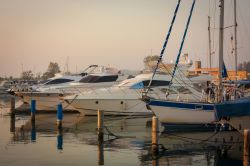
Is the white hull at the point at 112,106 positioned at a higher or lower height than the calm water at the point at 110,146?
higher

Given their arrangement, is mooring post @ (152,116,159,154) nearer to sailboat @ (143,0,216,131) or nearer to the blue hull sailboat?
the blue hull sailboat

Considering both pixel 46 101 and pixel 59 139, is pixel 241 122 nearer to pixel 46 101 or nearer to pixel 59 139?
pixel 59 139

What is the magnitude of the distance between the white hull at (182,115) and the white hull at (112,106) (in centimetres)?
677

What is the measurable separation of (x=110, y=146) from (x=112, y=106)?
11.0m

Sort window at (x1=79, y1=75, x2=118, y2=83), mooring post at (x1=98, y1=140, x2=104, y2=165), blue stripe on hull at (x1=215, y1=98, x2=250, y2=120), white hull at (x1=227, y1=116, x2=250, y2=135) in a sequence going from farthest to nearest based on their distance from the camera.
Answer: window at (x1=79, y1=75, x2=118, y2=83), white hull at (x1=227, y1=116, x2=250, y2=135), blue stripe on hull at (x1=215, y1=98, x2=250, y2=120), mooring post at (x1=98, y1=140, x2=104, y2=165)

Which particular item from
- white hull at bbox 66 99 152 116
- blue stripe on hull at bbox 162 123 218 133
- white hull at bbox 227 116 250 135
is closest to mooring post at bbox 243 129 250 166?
white hull at bbox 227 116 250 135

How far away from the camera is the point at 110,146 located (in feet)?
55.5

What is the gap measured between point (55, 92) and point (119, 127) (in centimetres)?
990

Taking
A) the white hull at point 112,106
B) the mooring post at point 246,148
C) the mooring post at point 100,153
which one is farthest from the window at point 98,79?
the mooring post at point 246,148

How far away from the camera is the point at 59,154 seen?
15.4 m

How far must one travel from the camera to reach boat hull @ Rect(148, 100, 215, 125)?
813 inches

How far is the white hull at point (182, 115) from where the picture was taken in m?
20.8

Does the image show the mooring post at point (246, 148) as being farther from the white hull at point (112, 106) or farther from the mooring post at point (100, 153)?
the white hull at point (112, 106)

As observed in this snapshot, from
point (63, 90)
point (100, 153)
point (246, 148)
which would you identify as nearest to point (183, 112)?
point (100, 153)
